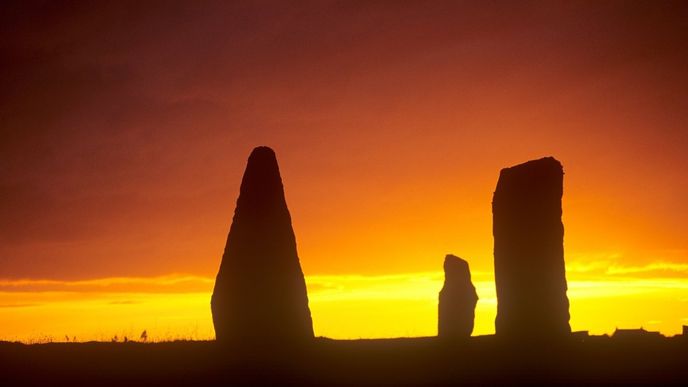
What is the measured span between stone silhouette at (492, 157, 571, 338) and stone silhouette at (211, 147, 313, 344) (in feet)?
Answer: 21.0

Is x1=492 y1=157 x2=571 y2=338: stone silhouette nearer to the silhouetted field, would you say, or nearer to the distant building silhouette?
the silhouetted field

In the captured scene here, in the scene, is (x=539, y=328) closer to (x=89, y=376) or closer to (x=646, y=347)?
(x=646, y=347)

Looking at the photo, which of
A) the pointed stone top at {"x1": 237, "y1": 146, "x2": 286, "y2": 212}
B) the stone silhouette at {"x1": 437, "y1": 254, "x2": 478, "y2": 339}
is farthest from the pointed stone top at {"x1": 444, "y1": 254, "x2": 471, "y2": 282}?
the pointed stone top at {"x1": 237, "y1": 146, "x2": 286, "y2": 212}

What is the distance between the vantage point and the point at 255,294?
2178cm

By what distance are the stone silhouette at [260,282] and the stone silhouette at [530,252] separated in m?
6.41

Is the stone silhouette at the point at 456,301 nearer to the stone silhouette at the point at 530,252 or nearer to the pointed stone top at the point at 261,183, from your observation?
the stone silhouette at the point at 530,252

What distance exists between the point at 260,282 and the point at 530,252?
326 inches

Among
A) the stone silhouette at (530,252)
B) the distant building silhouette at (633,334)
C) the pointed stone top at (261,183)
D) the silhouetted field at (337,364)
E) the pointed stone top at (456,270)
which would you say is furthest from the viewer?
the pointed stone top at (456,270)

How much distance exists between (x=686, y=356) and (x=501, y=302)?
538 centimetres

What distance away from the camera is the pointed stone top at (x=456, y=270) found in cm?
3259

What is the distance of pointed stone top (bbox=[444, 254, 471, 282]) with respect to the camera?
32.6 meters

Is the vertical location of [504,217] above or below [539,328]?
above

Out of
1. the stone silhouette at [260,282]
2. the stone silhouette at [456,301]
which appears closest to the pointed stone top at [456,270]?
the stone silhouette at [456,301]

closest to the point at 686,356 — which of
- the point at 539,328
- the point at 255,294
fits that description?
the point at 539,328
